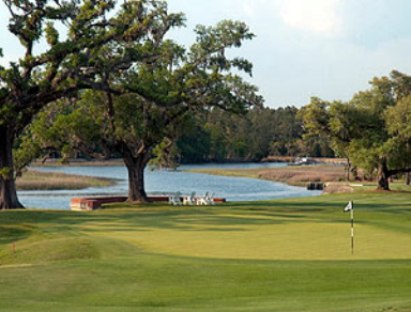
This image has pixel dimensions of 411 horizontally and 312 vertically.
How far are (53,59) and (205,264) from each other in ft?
70.6

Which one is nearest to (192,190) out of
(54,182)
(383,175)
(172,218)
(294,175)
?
(54,182)

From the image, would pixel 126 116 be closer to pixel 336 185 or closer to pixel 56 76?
pixel 56 76

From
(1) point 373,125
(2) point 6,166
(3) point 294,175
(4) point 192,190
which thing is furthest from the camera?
(3) point 294,175

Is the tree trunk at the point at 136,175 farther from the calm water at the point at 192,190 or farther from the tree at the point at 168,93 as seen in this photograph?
the calm water at the point at 192,190

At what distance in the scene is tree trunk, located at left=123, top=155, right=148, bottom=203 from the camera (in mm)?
45094

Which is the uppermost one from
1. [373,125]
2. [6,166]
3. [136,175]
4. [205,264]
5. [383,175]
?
[373,125]

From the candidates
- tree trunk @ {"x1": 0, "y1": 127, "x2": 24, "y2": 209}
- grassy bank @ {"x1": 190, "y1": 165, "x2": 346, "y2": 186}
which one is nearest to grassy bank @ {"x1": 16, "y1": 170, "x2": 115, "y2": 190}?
grassy bank @ {"x1": 190, "y1": 165, "x2": 346, "y2": 186}

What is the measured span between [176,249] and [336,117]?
3270cm

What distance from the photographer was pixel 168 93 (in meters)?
41.4

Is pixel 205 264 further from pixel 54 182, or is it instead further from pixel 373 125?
pixel 54 182

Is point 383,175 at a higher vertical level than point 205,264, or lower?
higher

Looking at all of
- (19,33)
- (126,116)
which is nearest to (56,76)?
(19,33)

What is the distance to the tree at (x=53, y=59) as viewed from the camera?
35.8 metres

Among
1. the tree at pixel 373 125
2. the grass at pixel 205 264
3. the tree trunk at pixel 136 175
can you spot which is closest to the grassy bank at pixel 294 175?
the tree at pixel 373 125
